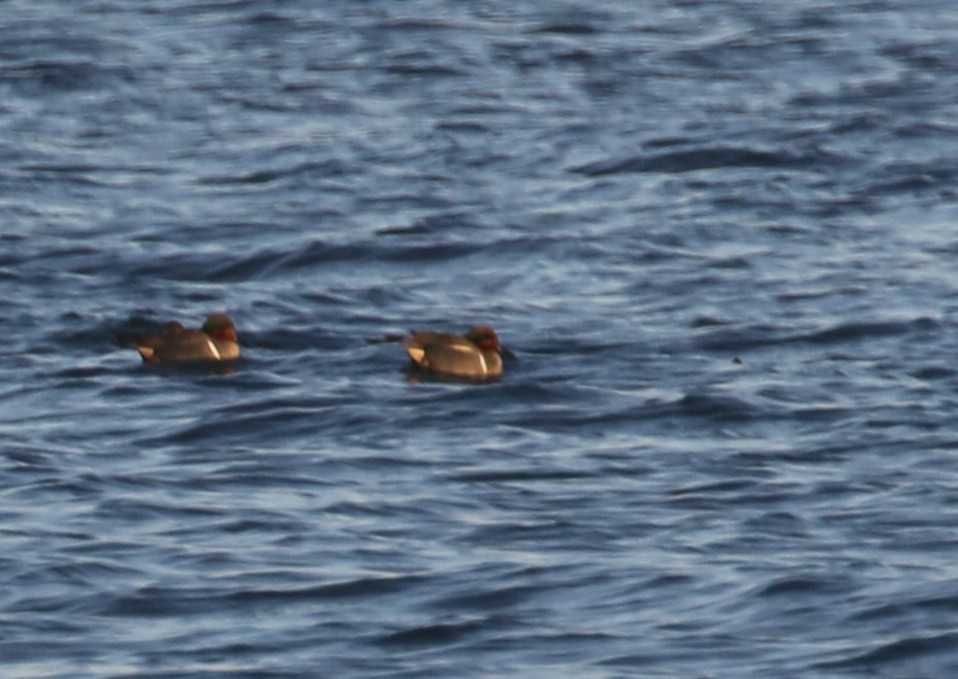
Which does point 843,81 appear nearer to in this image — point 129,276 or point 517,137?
point 517,137

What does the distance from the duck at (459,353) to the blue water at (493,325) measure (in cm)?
13

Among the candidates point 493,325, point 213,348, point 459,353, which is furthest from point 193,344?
point 493,325

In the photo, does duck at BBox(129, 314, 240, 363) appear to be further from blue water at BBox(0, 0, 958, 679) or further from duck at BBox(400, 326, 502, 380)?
duck at BBox(400, 326, 502, 380)

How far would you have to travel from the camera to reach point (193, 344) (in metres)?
16.5

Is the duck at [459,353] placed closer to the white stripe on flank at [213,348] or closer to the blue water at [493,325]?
the blue water at [493,325]

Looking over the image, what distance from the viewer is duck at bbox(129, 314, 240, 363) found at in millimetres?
16531

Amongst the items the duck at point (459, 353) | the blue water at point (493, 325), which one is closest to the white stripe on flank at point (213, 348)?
the blue water at point (493, 325)

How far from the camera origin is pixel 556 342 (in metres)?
17.2

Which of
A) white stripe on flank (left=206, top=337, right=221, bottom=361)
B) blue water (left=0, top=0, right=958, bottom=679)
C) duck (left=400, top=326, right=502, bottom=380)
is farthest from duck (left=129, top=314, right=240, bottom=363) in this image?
duck (left=400, top=326, right=502, bottom=380)

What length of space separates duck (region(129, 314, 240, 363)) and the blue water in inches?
6.7

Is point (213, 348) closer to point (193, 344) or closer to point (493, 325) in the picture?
point (193, 344)

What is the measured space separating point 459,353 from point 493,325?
171 cm

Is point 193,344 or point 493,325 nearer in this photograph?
point 193,344

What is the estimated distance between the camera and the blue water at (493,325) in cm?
1138
